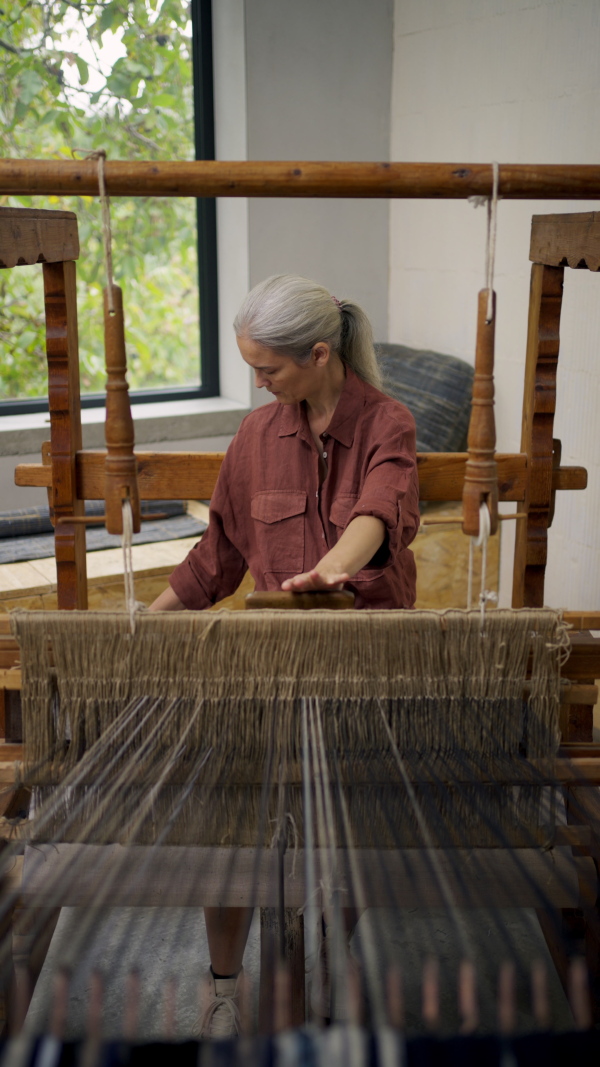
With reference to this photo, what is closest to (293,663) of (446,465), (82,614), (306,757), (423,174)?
(306,757)

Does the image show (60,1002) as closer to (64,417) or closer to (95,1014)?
(95,1014)

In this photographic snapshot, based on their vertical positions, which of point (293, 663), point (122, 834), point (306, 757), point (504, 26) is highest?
point (504, 26)

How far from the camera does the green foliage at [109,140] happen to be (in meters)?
3.60

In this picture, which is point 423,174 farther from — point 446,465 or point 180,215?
point 180,215

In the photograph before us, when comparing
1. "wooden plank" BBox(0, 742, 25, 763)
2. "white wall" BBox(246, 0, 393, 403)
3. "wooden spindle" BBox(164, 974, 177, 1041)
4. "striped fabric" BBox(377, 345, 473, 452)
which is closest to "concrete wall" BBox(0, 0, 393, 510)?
"white wall" BBox(246, 0, 393, 403)

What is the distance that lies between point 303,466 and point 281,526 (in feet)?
0.39

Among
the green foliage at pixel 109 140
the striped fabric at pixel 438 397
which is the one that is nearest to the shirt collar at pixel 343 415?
the striped fabric at pixel 438 397

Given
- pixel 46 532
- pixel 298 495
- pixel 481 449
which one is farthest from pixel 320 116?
pixel 481 449

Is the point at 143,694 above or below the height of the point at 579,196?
below

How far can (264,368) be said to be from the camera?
67.5 inches

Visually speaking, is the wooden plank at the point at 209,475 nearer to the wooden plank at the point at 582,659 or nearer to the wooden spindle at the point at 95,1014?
the wooden plank at the point at 582,659

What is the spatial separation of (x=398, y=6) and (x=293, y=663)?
10.8ft

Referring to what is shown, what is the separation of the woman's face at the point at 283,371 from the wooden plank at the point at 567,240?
410mm

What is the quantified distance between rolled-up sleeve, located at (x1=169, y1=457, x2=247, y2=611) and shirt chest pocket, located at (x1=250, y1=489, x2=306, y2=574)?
81 millimetres
